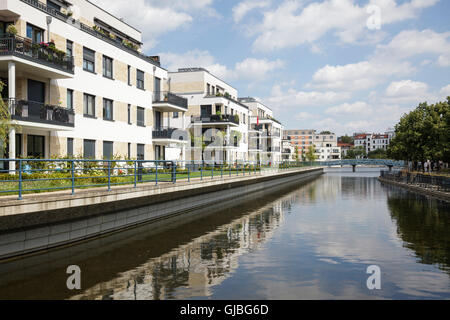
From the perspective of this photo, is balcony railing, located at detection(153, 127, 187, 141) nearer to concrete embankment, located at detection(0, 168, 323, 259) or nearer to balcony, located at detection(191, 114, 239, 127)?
concrete embankment, located at detection(0, 168, 323, 259)

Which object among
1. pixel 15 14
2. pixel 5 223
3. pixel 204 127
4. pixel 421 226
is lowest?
pixel 421 226

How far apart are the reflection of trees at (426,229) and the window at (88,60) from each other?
66.5 ft

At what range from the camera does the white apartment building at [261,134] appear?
66.3 meters

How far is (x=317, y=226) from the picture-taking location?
17328 millimetres

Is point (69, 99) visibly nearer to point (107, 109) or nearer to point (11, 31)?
point (107, 109)

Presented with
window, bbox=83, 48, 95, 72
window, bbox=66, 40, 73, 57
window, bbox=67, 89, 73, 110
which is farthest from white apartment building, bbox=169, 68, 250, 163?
window, bbox=66, 40, 73, 57

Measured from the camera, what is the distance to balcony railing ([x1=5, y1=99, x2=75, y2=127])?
703 inches

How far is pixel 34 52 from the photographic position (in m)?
18.8

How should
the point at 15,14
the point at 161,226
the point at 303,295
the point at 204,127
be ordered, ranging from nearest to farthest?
the point at 303,295, the point at 161,226, the point at 15,14, the point at 204,127

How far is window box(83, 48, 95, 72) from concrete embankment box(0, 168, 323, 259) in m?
10.6

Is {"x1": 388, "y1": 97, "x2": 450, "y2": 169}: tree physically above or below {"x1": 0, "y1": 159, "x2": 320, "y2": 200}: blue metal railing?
above

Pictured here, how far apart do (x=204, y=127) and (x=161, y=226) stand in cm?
3272
